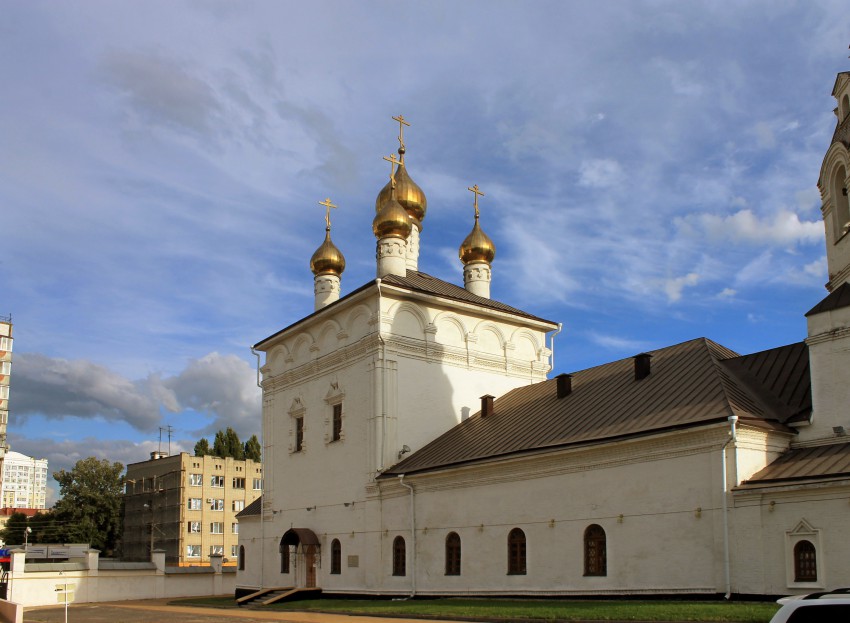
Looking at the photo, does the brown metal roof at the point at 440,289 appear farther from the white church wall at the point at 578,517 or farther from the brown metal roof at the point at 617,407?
the white church wall at the point at 578,517

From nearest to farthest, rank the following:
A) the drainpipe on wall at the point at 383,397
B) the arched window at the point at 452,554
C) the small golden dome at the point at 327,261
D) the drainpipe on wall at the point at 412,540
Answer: the arched window at the point at 452,554
the drainpipe on wall at the point at 412,540
the drainpipe on wall at the point at 383,397
the small golden dome at the point at 327,261

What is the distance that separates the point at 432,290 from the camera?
27766 millimetres

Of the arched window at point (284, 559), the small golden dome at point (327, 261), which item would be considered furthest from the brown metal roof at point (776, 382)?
the small golden dome at point (327, 261)

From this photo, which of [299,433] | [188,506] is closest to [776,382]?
[299,433]

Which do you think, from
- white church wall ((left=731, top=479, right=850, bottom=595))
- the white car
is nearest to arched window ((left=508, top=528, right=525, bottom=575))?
white church wall ((left=731, top=479, right=850, bottom=595))

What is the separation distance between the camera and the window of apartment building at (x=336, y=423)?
28.0 metres

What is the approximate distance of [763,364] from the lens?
1998 centimetres

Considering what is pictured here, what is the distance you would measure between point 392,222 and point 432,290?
3.63 meters

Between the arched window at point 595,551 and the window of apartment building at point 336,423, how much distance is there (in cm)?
1070

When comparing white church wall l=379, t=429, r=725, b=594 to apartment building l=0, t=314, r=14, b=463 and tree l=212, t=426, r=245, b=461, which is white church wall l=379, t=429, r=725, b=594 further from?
apartment building l=0, t=314, r=14, b=463

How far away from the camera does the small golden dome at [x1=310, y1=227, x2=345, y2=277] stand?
3384 centimetres

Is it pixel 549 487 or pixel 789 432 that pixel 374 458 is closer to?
pixel 549 487

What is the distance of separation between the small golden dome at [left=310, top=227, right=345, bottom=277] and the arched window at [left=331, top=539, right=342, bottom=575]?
433 inches

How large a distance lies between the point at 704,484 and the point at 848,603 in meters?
10.9
